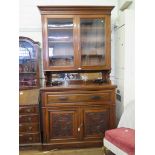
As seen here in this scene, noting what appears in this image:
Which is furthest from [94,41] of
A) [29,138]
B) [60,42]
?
[29,138]

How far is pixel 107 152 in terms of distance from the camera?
2852mm

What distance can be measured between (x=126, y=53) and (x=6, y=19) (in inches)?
103

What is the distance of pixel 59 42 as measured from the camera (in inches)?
133

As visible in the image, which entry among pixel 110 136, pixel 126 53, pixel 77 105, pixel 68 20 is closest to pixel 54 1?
pixel 68 20

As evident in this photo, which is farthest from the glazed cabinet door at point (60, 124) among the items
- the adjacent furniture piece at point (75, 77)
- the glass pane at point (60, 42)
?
the glass pane at point (60, 42)

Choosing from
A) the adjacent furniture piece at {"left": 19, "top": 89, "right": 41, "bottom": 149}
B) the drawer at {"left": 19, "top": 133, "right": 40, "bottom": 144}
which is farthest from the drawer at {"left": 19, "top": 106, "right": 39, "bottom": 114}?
the drawer at {"left": 19, "top": 133, "right": 40, "bottom": 144}

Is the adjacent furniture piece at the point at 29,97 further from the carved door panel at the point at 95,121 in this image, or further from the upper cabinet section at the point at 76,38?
the carved door panel at the point at 95,121

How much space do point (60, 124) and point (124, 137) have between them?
1036 millimetres

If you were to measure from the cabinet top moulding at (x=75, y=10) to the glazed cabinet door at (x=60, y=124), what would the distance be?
4.68ft

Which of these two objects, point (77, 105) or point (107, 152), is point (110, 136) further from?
point (77, 105)

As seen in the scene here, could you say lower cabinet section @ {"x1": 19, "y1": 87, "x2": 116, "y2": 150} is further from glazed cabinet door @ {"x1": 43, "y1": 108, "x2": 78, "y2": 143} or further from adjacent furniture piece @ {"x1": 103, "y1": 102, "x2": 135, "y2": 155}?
adjacent furniture piece @ {"x1": 103, "y1": 102, "x2": 135, "y2": 155}

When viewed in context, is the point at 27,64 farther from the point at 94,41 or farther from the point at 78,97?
the point at 94,41

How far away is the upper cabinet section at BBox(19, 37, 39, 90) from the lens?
3375mm

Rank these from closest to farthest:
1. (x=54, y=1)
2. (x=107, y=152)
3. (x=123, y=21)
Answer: (x=107, y=152) → (x=123, y=21) → (x=54, y=1)
